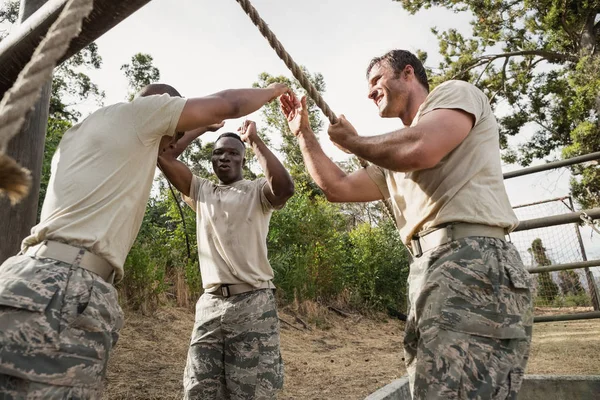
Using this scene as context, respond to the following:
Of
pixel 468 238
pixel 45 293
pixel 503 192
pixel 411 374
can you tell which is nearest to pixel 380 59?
pixel 503 192

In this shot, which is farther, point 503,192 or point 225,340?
point 225,340

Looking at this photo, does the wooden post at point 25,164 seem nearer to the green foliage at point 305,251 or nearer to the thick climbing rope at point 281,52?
the thick climbing rope at point 281,52

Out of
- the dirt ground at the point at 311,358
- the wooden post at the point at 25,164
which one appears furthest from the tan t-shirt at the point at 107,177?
the dirt ground at the point at 311,358

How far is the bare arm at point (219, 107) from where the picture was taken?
1755mm

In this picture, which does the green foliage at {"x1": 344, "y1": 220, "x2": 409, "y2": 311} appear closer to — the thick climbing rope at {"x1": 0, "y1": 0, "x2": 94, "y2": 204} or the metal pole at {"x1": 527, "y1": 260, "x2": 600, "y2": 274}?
the metal pole at {"x1": 527, "y1": 260, "x2": 600, "y2": 274}

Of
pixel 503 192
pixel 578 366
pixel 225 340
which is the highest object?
pixel 503 192

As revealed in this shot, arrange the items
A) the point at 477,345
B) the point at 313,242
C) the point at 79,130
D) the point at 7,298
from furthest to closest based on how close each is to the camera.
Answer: the point at 313,242, the point at 79,130, the point at 477,345, the point at 7,298

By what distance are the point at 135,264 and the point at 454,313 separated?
5.27 m

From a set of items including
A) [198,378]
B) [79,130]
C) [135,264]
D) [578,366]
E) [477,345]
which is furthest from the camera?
[135,264]

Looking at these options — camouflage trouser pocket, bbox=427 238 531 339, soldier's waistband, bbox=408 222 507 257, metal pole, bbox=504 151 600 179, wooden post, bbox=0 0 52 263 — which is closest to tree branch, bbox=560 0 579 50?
metal pole, bbox=504 151 600 179

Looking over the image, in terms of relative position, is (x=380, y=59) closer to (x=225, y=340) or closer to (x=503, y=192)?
(x=503, y=192)

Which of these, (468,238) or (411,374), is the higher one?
(468,238)

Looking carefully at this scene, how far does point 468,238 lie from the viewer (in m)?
1.73

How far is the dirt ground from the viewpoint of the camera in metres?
4.40
